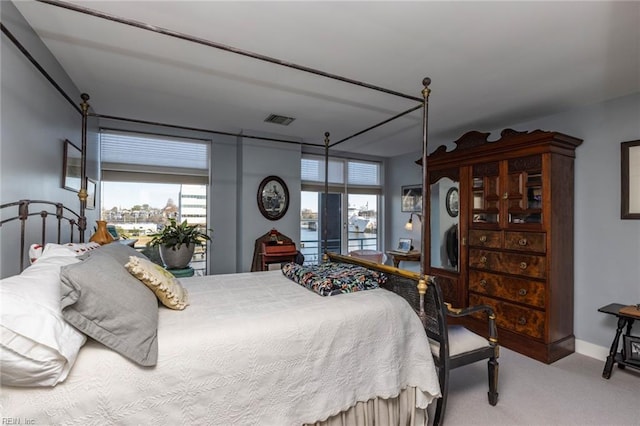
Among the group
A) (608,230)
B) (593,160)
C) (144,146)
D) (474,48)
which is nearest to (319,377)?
(474,48)

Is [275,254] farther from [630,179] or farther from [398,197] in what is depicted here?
[630,179]

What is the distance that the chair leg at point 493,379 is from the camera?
2141 mm

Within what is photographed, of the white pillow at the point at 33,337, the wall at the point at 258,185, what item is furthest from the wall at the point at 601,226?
the white pillow at the point at 33,337

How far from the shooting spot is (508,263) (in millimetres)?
3166

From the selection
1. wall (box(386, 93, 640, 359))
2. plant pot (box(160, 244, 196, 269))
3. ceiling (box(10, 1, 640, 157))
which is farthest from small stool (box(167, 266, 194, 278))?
wall (box(386, 93, 640, 359))

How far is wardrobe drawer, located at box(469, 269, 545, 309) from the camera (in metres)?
2.92

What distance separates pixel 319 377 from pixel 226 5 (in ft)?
6.65

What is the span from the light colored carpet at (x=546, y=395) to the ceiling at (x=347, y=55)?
246 centimetres

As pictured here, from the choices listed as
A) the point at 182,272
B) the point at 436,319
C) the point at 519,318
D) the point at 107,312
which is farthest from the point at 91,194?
the point at 519,318

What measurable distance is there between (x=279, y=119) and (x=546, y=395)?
3.63 m

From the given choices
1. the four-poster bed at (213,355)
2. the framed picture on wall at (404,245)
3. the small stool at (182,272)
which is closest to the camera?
the four-poster bed at (213,355)

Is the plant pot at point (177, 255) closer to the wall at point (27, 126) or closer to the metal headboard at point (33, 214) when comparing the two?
the metal headboard at point (33, 214)

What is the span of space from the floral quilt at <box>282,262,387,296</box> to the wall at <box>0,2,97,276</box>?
5.48 feet

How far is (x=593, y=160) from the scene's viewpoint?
304cm
